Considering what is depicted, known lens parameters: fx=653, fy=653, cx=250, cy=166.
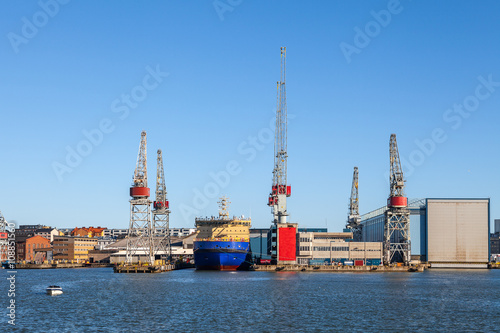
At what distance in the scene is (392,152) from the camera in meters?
170

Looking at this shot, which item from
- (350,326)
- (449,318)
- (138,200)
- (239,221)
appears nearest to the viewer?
(350,326)

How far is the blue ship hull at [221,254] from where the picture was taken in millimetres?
149375

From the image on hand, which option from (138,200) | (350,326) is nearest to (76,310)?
(350,326)

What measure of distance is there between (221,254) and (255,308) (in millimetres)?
79404

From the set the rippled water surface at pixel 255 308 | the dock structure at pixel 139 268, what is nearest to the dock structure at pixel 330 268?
the dock structure at pixel 139 268

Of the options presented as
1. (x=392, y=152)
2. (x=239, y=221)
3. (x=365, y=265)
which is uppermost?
(x=392, y=152)

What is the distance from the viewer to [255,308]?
2773 inches

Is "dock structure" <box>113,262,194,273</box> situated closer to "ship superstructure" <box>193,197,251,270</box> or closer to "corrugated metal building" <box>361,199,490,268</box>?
"ship superstructure" <box>193,197,251,270</box>

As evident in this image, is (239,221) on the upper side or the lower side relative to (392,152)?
lower

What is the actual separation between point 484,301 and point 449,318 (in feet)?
61.2

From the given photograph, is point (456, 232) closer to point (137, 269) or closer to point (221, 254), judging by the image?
point (221, 254)

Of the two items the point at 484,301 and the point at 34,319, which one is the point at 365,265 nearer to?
the point at 484,301

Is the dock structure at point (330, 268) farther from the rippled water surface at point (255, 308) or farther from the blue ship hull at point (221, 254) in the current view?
the rippled water surface at point (255, 308)

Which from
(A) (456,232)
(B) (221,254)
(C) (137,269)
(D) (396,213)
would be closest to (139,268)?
(C) (137,269)
